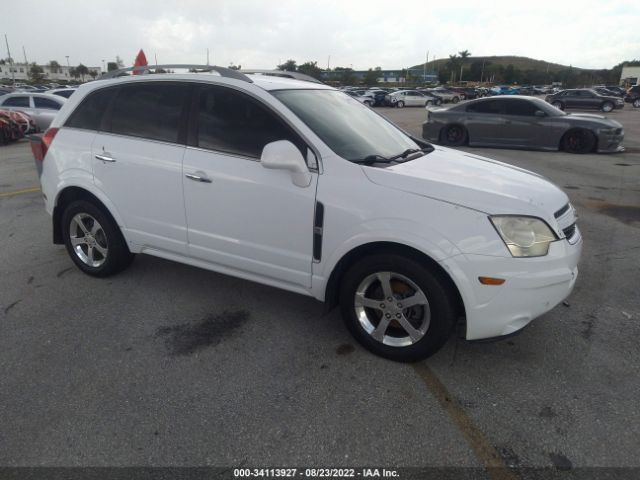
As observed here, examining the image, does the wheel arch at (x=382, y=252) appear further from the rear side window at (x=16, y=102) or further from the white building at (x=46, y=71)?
the white building at (x=46, y=71)

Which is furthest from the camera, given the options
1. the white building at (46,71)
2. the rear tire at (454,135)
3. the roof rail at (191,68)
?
the white building at (46,71)

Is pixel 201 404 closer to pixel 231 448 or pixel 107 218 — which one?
pixel 231 448

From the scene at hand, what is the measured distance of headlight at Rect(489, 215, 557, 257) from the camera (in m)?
2.68

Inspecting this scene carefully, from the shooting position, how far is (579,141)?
478 inches

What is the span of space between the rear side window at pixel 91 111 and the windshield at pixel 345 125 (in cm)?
169

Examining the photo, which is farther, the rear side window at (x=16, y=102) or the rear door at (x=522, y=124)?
the rear side window at (x=16, y=102)

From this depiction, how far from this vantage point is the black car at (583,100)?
29505mm

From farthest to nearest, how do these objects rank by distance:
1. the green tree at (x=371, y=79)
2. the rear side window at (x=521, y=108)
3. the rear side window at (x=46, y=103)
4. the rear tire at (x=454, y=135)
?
1. the green tree at (x=371, y=79)
2. the rear side window at (x=46, y=103)
3. the rear tire at (x=454, y=135)
4. the rear side window at (x=521, y=108)

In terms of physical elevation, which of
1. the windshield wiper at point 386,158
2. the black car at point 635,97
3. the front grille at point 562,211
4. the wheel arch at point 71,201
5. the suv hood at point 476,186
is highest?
the windshield wiper at point 386,158

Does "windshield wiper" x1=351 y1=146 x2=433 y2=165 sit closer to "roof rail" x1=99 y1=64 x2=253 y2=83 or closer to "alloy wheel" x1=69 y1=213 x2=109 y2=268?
"roof rail" x1=99 y1=64 x2=253 y2=83

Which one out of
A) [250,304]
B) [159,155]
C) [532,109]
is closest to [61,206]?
[159,155]

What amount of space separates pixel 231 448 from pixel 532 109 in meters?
12.4

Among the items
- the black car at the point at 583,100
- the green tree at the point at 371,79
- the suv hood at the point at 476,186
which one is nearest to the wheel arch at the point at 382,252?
the suv hood at the point at 476,186

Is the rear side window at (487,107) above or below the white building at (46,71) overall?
above
